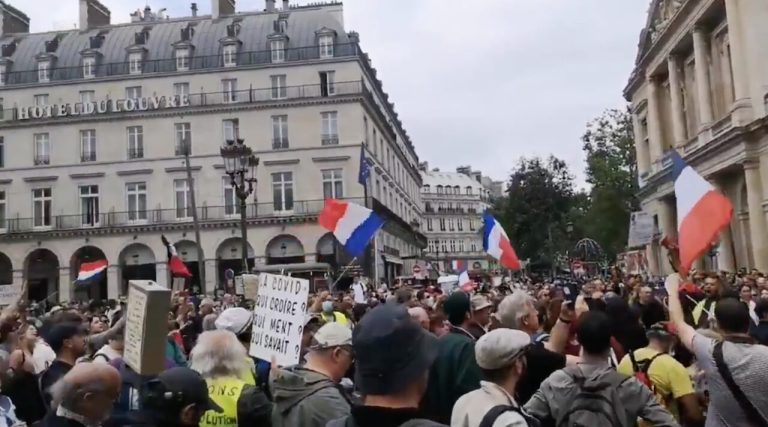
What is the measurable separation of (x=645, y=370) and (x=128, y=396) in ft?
11.6

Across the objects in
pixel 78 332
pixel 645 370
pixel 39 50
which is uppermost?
pixel 39 50

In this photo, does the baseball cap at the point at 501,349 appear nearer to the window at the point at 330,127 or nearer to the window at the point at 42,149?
the window at the point at 330,127

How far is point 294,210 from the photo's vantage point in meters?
49.5

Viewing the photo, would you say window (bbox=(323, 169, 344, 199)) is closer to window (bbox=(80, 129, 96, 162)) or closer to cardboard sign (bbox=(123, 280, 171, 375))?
window (bbox=(80, 129, 96, 162))

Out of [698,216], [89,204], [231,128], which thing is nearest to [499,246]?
[698,216]

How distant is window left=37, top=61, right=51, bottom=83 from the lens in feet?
176

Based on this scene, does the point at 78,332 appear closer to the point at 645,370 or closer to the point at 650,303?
the point at 645,370

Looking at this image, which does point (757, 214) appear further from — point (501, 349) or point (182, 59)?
point (182, 59)

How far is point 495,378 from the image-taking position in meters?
4.03

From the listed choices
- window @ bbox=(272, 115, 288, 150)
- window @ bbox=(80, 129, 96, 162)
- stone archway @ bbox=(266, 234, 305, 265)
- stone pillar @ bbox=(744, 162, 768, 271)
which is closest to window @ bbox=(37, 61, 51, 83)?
window @ bbox=(80, 129, 96, 162)

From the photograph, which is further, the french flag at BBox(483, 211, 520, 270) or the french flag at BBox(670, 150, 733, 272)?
the french flag at BBox(483, 211, 520, 270)

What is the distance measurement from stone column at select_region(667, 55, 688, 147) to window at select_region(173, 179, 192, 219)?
2919 centimetres

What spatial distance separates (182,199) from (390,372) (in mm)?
49791

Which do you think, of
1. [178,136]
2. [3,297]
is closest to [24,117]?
[178,136]
